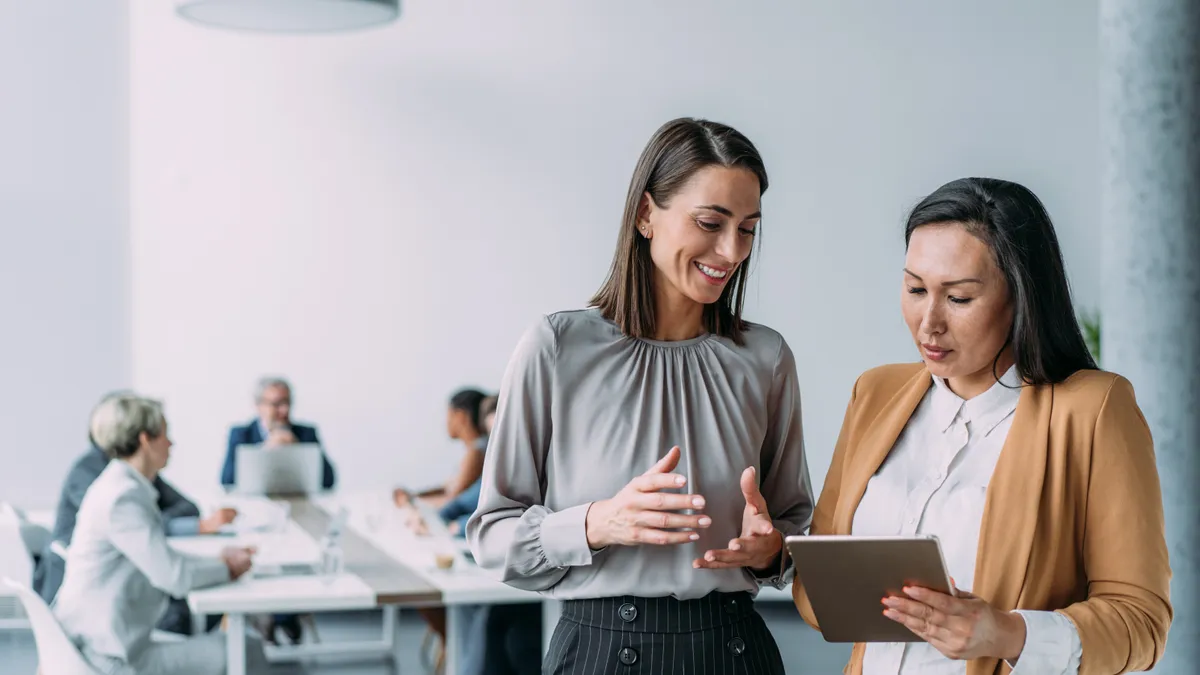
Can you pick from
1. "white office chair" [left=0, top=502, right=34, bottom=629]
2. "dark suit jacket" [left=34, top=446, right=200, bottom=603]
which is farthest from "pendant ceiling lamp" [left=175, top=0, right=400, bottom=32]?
"white office chair" [left=0, top=502, right=34, bottom=629]

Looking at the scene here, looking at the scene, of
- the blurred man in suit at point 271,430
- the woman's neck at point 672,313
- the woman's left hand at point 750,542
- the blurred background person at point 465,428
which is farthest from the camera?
the blurred man in suit at point 271,430

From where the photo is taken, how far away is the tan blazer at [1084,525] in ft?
5.27

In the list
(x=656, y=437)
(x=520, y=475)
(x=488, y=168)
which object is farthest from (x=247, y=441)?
(x=656, y=437)

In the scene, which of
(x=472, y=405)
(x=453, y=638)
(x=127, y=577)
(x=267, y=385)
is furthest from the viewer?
(x=267, y=385)

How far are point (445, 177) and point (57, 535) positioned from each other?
11.4 ft

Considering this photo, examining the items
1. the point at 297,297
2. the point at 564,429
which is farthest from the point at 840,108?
the point at 564,429

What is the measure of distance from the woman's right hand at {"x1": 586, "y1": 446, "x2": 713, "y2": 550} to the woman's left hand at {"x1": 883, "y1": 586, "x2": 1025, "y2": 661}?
0.29m

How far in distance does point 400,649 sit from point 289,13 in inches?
137

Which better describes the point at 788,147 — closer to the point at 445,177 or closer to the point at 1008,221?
the point at 445,177

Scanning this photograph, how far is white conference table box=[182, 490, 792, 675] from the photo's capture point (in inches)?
164

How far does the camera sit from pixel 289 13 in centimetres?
476

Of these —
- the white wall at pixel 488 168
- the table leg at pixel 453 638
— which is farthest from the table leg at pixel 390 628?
the table leg at pixel 453 638

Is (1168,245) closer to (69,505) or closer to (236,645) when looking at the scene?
(236,645)

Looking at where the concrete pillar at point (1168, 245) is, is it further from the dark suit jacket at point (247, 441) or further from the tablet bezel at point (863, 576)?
the dark suit jacket at point (247, 441)
